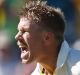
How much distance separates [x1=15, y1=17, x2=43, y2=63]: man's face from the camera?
291 centimetres

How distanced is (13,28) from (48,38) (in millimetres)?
2859

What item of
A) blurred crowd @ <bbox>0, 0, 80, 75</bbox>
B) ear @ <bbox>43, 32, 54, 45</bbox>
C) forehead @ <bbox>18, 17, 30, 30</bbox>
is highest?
forehead @ <bbox>18, 17, 30, 30</bbox>

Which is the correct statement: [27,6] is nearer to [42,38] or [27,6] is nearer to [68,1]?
[42,38]

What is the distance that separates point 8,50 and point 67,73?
296cm

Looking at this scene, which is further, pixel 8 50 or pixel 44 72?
pixel 8 50

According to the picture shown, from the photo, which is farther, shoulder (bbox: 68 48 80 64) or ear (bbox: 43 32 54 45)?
ear (bbox: 43 32 54 45)

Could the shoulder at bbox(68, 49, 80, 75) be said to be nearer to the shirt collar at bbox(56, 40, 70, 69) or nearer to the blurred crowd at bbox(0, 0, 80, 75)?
the shirt collar at bbox(56, 40, 70, 69)

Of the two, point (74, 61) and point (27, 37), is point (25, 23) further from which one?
point (74, 61)

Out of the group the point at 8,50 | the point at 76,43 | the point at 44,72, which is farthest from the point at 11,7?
the point at 44,72

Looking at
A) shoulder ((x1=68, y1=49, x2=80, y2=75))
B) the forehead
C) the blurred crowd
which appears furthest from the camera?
the blurred crowd

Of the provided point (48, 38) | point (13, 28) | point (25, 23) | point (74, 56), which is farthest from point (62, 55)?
point (13, 28)

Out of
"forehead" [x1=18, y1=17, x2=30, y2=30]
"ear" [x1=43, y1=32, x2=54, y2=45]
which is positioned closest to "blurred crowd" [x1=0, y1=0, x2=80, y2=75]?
"ear" [x1=43, y1=32, x2=54, y2=45]

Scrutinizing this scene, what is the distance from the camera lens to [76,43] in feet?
17.8

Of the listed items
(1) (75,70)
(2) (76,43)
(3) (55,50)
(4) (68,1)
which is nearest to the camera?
(1) (75,70)
